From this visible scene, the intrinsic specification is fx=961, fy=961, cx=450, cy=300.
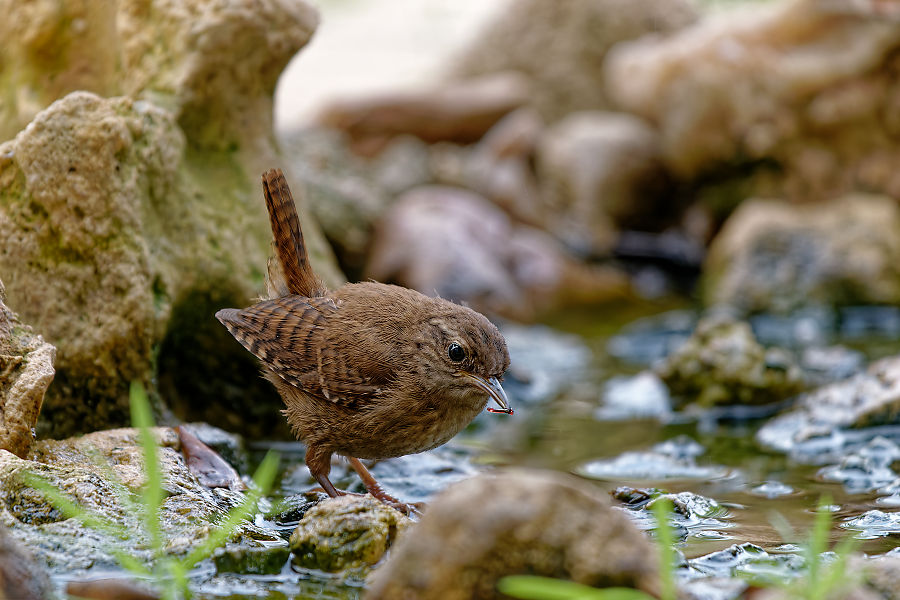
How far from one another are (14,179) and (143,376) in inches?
39.6

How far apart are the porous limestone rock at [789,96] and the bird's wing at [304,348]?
24.7 ft

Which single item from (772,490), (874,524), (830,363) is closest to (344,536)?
(874,524)

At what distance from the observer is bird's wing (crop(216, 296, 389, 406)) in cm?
397

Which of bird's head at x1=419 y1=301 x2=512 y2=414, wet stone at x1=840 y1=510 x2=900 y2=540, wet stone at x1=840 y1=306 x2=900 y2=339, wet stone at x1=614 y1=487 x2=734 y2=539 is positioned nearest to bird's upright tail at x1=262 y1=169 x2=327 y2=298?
bird's head at x1=419 y1=301 x2=512 y2=414

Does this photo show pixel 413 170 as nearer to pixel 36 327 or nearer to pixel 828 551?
pixel 36 327

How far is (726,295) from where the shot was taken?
9.28 metres

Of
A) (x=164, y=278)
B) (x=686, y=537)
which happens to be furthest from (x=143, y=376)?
(x=686, y=537)

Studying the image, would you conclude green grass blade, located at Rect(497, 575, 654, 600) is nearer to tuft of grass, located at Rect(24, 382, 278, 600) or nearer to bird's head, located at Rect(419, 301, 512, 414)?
tuft of grass, located at Rect(24, 382, 278, 600)

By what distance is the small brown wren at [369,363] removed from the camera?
12.9ft

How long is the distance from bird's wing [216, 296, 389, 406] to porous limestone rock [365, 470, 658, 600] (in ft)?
5.03

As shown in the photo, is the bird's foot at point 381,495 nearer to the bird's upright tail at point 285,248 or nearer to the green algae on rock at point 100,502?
the green algae on rock at point 100,502

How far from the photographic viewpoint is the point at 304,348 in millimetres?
4125

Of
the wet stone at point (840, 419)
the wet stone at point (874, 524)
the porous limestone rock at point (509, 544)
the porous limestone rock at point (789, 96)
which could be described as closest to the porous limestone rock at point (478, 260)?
the porous limestone rock at point (789, 96)

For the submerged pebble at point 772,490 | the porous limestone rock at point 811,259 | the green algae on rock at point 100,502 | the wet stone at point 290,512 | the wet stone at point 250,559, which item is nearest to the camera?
the green algae on rock at point 100,502
